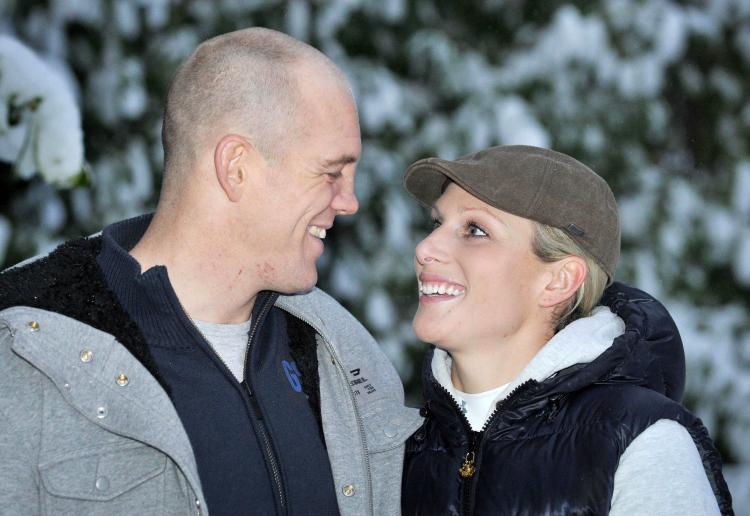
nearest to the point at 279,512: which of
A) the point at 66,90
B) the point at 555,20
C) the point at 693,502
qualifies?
the point at 693,502

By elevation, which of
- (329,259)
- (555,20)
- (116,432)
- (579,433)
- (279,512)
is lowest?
(329,259)

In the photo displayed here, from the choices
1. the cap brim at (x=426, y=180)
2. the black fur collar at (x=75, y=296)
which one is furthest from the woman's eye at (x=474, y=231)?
the black fur collar at (x=75, y=296)

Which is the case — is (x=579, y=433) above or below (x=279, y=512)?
above

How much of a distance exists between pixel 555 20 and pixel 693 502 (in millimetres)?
3608

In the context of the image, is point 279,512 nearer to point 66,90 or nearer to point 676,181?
point 66,90

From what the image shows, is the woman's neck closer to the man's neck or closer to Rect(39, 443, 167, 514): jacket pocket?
the man's neck

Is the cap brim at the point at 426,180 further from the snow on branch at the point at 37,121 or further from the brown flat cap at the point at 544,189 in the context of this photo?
the snow on branch at the point at 37,121

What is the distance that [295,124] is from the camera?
2412 mm

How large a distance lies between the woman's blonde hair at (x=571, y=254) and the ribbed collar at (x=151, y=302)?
81 centimetres

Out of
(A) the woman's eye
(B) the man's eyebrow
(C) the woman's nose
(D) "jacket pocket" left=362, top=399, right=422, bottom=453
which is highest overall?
(B) the man's eyebrow

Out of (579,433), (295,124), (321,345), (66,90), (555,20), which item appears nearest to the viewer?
(579,433)

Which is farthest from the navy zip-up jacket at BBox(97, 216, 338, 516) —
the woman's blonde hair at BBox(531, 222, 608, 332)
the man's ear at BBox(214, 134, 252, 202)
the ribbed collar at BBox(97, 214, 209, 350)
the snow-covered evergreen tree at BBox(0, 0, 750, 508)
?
the snow-covered evergreen tree at BBox(0, 0, 750, 508)

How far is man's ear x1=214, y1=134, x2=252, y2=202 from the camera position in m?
2.39

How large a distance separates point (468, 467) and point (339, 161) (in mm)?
780
